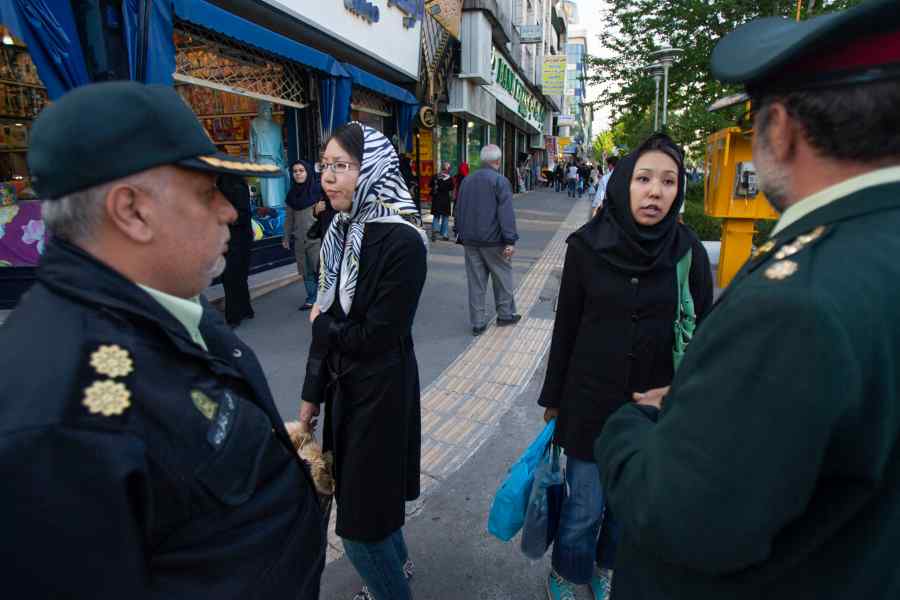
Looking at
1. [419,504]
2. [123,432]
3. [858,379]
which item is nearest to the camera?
[858,379]

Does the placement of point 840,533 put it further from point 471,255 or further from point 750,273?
point 471,255

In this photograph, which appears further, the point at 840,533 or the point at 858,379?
the point at 840,533

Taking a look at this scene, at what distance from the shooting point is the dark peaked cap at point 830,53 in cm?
79

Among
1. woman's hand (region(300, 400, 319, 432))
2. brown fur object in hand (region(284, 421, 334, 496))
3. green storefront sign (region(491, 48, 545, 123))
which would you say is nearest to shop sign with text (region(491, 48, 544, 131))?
green storefront sign (region(491, 48, 545, 123))

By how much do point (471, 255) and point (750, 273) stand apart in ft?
17.0

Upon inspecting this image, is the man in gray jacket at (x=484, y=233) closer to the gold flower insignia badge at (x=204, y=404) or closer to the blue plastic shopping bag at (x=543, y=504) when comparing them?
the blue plastic shopping bag at (x=543, y=504)

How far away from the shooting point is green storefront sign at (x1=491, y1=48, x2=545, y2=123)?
59.4 feet

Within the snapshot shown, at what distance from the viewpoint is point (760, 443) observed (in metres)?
0.80

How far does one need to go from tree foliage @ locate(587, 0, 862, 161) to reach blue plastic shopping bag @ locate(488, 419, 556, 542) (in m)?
9.23

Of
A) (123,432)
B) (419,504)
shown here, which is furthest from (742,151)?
(123,432)

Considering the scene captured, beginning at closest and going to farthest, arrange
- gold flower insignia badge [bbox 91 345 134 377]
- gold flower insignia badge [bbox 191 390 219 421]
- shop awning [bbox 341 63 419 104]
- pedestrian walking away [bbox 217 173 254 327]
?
gold flower insignia badge [bbox 91 345 134 377] < gold flower insignia badge [bbox 191 390 219 421] < pedestrian walking away [bbox 217 173 254 327] < shop awning [bbox 341 63 419 104]

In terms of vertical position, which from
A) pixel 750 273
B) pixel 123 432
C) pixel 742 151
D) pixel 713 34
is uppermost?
pixel 713 34

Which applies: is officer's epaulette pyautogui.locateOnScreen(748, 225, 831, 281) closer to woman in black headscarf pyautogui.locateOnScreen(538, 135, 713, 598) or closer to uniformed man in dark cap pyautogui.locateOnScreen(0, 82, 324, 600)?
uniformed man in dark cap pyautogui.locateOnScreen(0, 82, 324, 600)

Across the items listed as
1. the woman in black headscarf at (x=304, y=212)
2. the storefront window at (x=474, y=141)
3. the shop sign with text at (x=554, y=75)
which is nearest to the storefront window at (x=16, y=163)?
the woman in black headscarf at (x=304, y=212)
